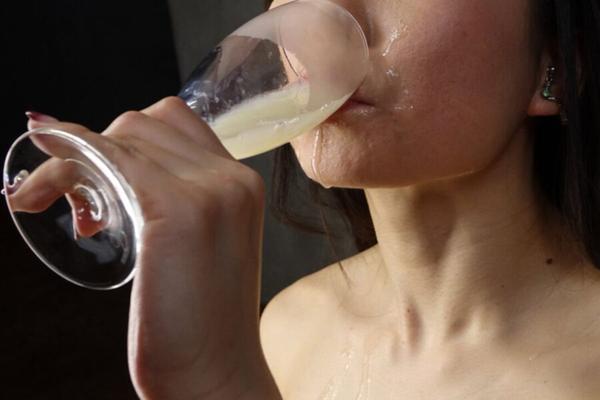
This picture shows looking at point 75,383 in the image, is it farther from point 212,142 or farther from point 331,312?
point 212,142

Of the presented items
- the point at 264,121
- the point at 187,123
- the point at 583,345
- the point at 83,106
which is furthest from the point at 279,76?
the point at 83,106

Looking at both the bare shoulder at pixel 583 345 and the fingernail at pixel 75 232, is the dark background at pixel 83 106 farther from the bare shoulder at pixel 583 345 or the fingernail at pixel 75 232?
the fingernail at pixel 75 232

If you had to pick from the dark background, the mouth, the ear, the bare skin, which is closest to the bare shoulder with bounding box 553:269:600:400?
the bare skin

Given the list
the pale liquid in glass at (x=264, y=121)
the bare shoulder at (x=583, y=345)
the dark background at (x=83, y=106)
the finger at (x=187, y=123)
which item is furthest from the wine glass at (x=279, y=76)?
the dark background at (x=83, y=106)

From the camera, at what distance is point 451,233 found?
84 cm

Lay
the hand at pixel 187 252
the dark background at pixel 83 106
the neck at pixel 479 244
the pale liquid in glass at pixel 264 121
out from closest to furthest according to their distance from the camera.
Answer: the hand at pixel 187 252
the pale liquid in glass at pixel 264 121
the neck at pixel 479 244
the dark background at pixel 83 106

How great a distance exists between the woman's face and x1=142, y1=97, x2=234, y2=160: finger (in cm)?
20

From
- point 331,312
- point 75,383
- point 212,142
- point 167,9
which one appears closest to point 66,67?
point 167,9

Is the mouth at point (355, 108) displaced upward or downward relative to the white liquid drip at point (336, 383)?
upward

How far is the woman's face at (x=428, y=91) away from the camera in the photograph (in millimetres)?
715

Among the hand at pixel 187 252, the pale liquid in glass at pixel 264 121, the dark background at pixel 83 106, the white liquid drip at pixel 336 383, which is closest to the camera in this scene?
the hand at pixel 187 252

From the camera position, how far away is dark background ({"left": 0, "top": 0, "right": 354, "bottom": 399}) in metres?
1.80

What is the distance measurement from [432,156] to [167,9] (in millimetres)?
1385

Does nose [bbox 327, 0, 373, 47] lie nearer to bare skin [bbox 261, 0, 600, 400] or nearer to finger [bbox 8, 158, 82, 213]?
bare skin [bbox 261, 0, 600, 400]
